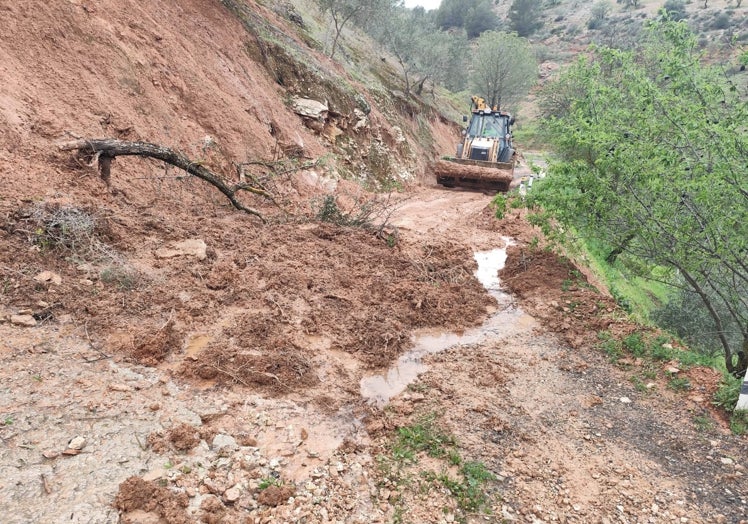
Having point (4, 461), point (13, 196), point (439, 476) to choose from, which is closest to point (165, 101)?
point (13, 196)

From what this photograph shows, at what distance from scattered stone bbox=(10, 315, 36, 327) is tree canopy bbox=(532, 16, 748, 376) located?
6.73 meters

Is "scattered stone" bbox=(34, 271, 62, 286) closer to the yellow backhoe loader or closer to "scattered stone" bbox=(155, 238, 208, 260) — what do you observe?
"scattered stone" bbox=(155, 238, 208, 260)

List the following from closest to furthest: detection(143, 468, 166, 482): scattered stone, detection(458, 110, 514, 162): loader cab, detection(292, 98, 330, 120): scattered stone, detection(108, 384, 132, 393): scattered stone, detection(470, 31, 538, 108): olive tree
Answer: detection(143, 468, 166, 482): scattered stone, detection(108, 384, 132, 393): scattered stone, detection(292, 98, 330, 120): scattered stone, detection(458, 110, 514, 162): loader cab, detection(470, 31, 538, 108): olive tree

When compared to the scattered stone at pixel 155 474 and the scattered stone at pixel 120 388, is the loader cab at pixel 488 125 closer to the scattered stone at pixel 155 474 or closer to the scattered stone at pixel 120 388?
the scattered stone at pixel 120 388

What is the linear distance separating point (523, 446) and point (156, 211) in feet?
20.5

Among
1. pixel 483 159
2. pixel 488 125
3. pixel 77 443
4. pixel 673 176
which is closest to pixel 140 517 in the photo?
pixel 77 443

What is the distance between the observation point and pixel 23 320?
4.36 meters

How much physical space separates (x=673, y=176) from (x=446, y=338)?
11.4 feet

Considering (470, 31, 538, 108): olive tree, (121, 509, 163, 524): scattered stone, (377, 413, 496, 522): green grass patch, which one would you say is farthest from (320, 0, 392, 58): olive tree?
(121, 509, 163, 524): scattered stone

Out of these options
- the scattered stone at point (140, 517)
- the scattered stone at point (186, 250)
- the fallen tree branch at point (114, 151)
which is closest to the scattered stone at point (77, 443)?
the scattered stone at point (140, 517)

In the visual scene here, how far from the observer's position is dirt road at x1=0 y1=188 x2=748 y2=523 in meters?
3.27

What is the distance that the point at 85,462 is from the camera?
3.18m

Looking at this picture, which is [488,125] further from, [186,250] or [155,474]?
[155,474]

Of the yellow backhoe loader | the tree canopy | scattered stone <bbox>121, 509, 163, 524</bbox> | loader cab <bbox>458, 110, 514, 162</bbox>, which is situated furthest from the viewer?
loader cab <bbox>458, 110, 514, 162</bbox>
